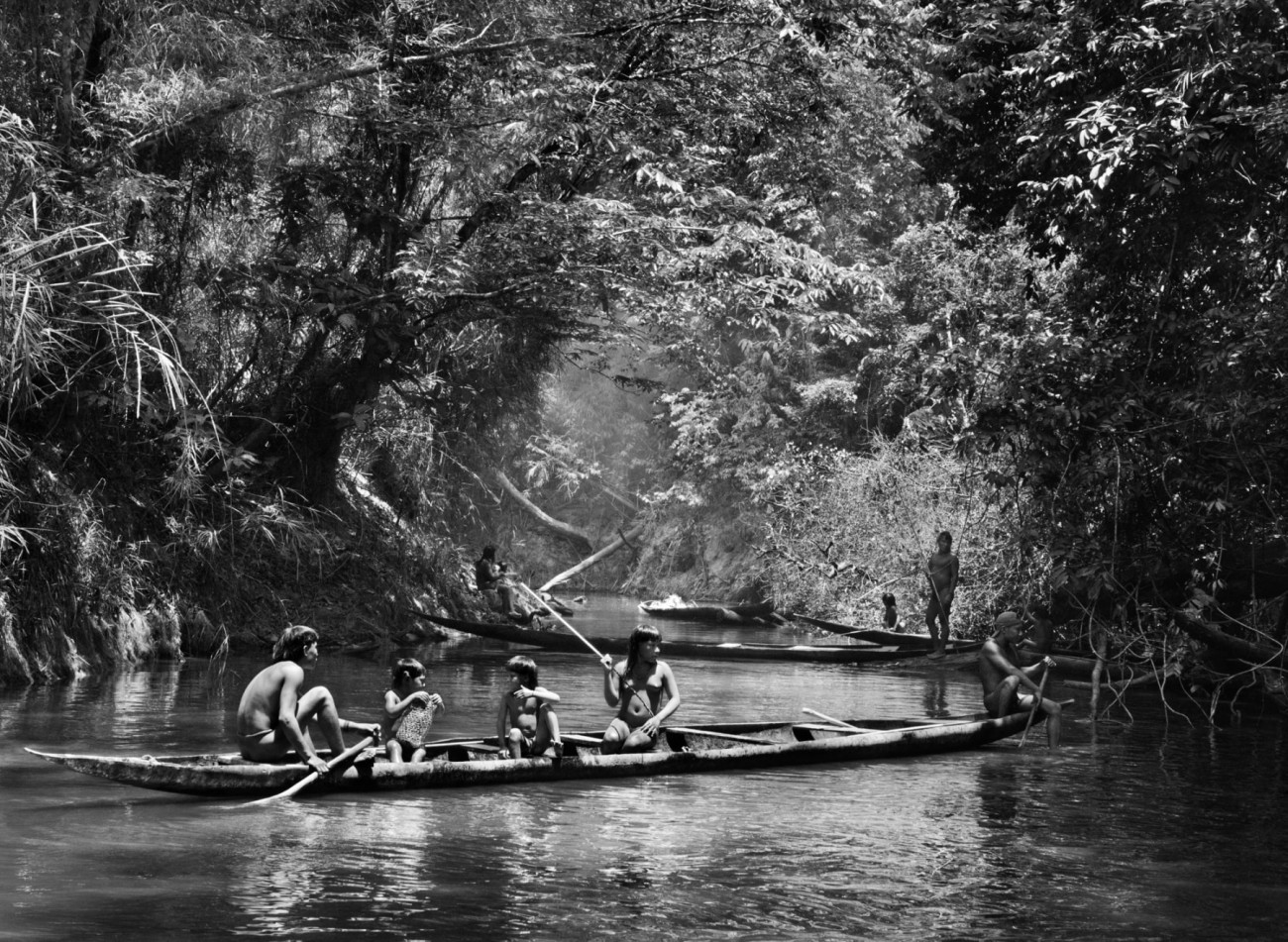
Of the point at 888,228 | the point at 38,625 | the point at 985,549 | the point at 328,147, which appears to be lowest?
the point at 38,625

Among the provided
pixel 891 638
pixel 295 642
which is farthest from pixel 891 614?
pixel 295 642

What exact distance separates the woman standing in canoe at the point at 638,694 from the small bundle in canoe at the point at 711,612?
51.2ft

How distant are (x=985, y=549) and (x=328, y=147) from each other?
33.0 ft

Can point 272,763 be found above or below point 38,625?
below

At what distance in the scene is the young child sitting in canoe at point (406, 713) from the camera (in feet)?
29.6

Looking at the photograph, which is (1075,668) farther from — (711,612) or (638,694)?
(711,612)

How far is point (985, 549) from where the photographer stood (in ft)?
66.4

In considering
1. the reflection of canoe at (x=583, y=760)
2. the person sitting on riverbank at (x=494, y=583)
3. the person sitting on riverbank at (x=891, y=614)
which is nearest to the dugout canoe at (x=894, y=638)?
the person sitting on riverbank at (x=891, y=614)

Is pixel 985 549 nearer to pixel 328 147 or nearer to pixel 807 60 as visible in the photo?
pixel 807 60

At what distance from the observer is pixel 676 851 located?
7.58 metres

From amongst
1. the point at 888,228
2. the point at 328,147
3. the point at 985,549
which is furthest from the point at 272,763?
the point at 888,228

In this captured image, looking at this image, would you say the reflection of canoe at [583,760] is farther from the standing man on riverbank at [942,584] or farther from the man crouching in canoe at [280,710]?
the standing man on riverbank at [942,584]

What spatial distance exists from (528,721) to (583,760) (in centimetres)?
44

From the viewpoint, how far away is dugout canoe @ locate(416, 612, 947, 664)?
59.3ft
